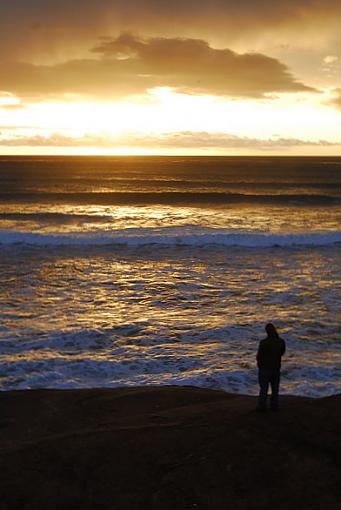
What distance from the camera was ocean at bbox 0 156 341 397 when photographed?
39.6 feet

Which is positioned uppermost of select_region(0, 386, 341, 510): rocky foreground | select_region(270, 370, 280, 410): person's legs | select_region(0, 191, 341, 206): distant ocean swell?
select_region(0, 191, 341, 206): distant ocean swell

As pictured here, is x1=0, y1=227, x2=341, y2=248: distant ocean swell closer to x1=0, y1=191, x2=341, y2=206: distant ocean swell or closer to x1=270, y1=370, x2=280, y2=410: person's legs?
x1=0, y1=191, x2=341, y2=206: distant ocean swell

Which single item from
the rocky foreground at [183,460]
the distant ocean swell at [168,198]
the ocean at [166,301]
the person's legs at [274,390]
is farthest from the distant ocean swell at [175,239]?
the rocky foreground at [183,460]

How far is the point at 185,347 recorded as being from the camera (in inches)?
531

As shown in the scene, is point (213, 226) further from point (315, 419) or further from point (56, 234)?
point (315, 419)

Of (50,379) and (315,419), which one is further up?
(315,419)

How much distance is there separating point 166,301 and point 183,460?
35.7 ft

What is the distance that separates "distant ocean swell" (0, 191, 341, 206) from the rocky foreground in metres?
45.1

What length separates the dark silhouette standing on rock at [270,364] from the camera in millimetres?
8383

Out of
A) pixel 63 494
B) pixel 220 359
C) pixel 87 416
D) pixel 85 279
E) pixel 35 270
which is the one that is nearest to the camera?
pixel 63 494

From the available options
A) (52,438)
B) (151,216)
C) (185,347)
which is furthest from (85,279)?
(151,216)

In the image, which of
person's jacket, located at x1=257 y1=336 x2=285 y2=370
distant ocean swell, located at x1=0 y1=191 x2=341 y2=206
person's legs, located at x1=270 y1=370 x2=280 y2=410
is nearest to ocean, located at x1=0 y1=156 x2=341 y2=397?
person's legs, located at x1=270 y1=370 x2=280 y2=410

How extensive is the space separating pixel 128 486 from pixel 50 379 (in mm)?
5279

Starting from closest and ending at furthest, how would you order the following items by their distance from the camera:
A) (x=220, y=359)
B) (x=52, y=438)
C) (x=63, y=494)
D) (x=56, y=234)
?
(x=63, y=494) < (x=52, y=438) < (x=220, y=359) < (x=56, y=234)
